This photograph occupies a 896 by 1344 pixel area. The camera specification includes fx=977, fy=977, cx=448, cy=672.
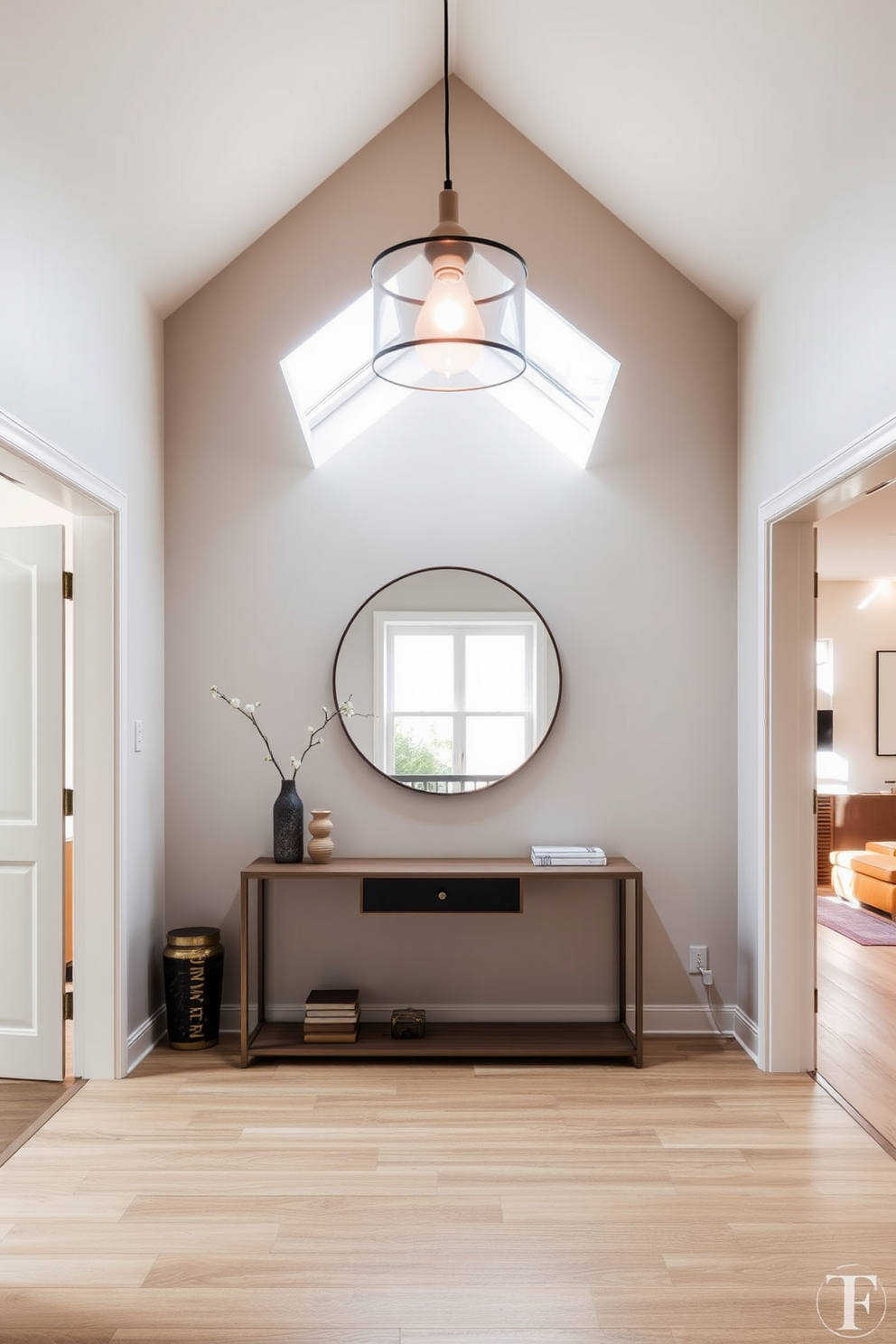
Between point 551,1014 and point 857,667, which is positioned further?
point 857,667

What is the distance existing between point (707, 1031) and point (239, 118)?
3639 millimetres

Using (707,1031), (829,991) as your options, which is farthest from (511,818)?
(829,991)

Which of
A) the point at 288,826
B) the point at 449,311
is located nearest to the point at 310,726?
the point at 288,826

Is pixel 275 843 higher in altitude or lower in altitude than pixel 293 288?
lower

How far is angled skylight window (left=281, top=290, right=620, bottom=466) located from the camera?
4.05 m

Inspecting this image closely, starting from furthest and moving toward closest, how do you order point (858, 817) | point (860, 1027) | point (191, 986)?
point (858, 817) → point (860, 1027) → point (191, 986)

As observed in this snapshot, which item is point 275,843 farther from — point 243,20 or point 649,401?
point 243,20

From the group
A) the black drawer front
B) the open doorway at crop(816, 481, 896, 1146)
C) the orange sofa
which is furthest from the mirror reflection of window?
the orange sofa

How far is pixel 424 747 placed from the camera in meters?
3.83

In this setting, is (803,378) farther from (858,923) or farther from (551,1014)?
(858,923)

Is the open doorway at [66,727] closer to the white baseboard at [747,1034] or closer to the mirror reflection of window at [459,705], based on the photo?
the mirror reflection of window at [459,705]

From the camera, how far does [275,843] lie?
3.65 meters

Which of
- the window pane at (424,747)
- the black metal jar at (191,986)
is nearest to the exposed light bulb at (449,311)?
the window pane at (424,747)

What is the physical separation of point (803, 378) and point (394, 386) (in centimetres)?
172
